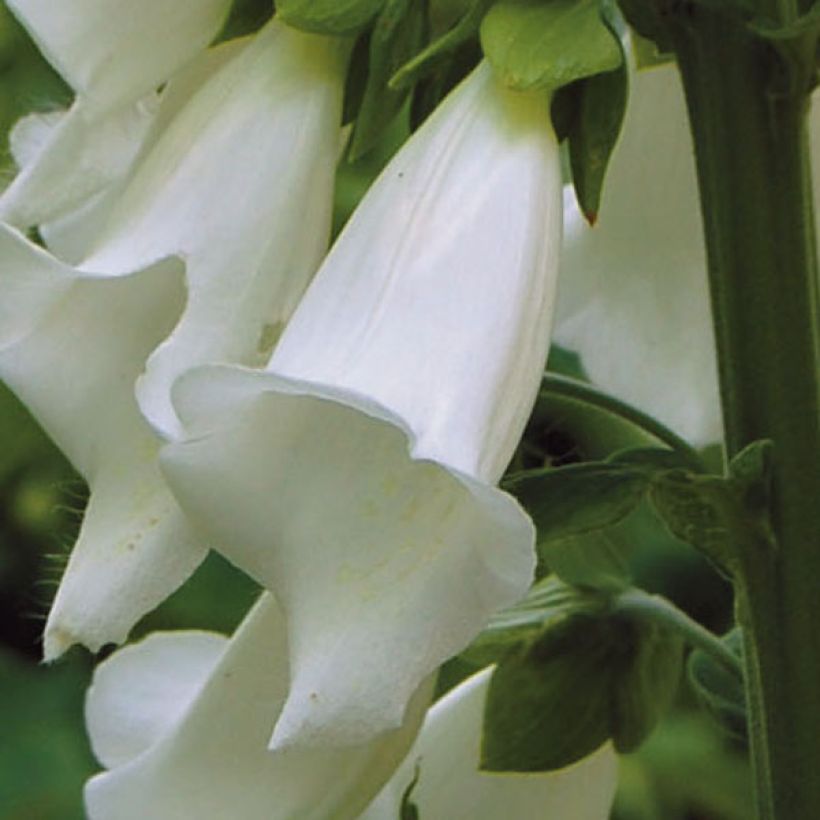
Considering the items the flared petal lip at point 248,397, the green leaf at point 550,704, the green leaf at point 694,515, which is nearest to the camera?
the flared petal lip at point 248,397

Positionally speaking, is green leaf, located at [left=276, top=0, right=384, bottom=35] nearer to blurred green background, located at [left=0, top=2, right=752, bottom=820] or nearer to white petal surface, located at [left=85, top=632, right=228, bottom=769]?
white petal surface, located at [left=85, top=632, right=228, bottom=769]

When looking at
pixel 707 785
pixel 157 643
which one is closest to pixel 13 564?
pixel 707 785

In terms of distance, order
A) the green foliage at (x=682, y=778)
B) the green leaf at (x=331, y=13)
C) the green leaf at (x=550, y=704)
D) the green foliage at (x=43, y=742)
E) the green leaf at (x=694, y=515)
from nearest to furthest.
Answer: the green leaf at (x=331, y=13) → the green leaf at (x=694, y=515) → the green leaf at (x=550, y=704) → the green foliage at (x=43, y=742) → the green foliage at (x=682, y=778)

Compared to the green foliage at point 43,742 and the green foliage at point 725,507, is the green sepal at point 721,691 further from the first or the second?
the green foliage at point 43,742

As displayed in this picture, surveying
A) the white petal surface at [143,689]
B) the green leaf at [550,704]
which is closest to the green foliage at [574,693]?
the green leaf at [550,704]

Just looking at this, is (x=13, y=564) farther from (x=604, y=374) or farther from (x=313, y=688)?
(x=313, y=688)

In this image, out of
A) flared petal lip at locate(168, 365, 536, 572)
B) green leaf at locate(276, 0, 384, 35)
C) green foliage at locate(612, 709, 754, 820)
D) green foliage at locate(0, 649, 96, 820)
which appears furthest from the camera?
green foliage at locate(612, 709, 754, 820)

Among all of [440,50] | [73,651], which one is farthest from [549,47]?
[73,651]

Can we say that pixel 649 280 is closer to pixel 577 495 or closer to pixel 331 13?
pixel 577 495

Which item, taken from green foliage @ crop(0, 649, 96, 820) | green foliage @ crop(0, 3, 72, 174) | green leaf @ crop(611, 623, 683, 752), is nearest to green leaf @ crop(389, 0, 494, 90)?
green foliage @ crop(0, 3, 72, 174)
